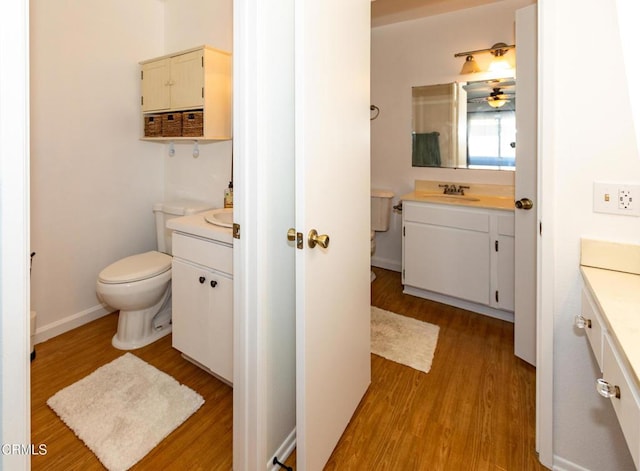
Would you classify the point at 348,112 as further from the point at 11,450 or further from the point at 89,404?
the point at 89,404

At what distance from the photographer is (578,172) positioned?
4.07 feet

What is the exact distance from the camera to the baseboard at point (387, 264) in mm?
3723

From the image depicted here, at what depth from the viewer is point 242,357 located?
1278mm

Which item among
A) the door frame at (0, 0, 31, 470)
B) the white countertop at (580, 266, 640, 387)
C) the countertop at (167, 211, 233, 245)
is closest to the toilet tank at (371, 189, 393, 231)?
the countertop at (167, 211, 233, 245)

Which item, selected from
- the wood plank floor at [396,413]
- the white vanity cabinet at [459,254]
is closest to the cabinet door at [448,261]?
the white vanity cabinet at [459,254]

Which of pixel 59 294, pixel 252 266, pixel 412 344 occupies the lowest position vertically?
pixel 412 344

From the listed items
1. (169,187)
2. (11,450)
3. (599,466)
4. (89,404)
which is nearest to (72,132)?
(169,187)

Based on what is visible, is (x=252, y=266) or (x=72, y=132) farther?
(x=72, y=132)

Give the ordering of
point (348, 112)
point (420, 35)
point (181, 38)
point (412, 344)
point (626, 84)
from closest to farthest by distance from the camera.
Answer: point (626, 84) < point (348, 112) < point (412, 344) < point (181, 38) < point (420, 35)

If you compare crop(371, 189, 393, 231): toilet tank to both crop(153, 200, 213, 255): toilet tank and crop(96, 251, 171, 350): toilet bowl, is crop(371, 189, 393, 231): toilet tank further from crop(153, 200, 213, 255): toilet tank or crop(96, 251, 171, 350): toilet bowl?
crop(96, 251, 171, 350): toilet bowl

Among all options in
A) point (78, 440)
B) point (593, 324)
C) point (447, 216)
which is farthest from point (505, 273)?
point (78, 440)

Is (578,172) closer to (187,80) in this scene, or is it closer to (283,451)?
(283,451)

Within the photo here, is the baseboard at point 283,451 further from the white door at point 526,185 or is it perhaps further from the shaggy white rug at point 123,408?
the white door at point 526,185

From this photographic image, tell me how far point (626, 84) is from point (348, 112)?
91 cm
